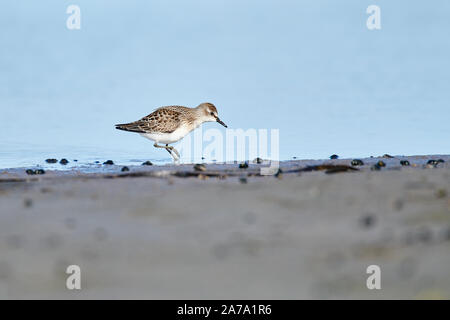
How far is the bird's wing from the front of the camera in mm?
14982

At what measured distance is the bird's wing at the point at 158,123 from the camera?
15.0m

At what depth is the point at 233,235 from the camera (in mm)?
5570

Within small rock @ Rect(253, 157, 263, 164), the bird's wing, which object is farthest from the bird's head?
small rock @ Rect(253, 157, 263, 164)

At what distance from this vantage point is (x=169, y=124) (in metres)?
15.0

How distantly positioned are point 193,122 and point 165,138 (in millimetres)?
1152

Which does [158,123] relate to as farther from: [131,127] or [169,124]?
[131,127]

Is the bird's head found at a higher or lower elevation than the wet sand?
higher

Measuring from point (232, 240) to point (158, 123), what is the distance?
32.4 feet

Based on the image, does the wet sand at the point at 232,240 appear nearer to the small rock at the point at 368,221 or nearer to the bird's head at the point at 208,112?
the small rock at the point at 368,221

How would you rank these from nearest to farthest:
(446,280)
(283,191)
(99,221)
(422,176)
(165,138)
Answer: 1. (446,280)
2. (99,221)
3. (283,191)
4. (422,176)
5. (165,138)

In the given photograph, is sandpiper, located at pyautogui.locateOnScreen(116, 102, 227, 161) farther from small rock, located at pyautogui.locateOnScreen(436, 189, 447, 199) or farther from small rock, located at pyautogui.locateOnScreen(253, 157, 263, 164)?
small rock, located at pyautogui.locateOnScreen(436, 189, 447, 199)

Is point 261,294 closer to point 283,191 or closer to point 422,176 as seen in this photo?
point 283,191
